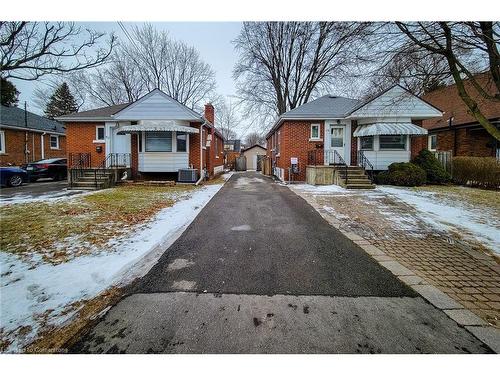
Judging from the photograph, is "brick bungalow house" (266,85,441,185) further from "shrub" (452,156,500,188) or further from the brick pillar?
"shrub" (452,156,500,188)

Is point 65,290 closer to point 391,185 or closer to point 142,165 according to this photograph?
point 142,165

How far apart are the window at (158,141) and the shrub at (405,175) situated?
38.1ft

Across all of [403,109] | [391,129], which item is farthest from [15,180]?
[403,109]

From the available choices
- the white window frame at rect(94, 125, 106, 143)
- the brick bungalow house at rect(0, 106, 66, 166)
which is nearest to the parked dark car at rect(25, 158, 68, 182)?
the white window frame at rect(94, 125, 106, 143)

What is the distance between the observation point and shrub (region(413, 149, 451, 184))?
12656 millimetres

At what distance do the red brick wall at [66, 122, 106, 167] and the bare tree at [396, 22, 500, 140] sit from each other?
1607cm

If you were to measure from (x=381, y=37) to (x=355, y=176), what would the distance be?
758 centimetres

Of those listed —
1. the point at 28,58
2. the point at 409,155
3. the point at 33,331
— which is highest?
the point at 28,58

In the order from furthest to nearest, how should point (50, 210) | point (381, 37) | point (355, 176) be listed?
point (355, 176) < point (50, 210) < point (381, 37)

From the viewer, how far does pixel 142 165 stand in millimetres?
13703

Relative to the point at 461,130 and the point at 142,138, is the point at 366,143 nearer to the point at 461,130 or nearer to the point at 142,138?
the point at 461,130

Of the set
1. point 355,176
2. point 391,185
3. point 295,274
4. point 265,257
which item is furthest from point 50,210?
point 391,185

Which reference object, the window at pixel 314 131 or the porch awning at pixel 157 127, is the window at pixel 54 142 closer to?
the porch awning at pixel 157 127

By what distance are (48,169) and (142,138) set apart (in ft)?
25.2
